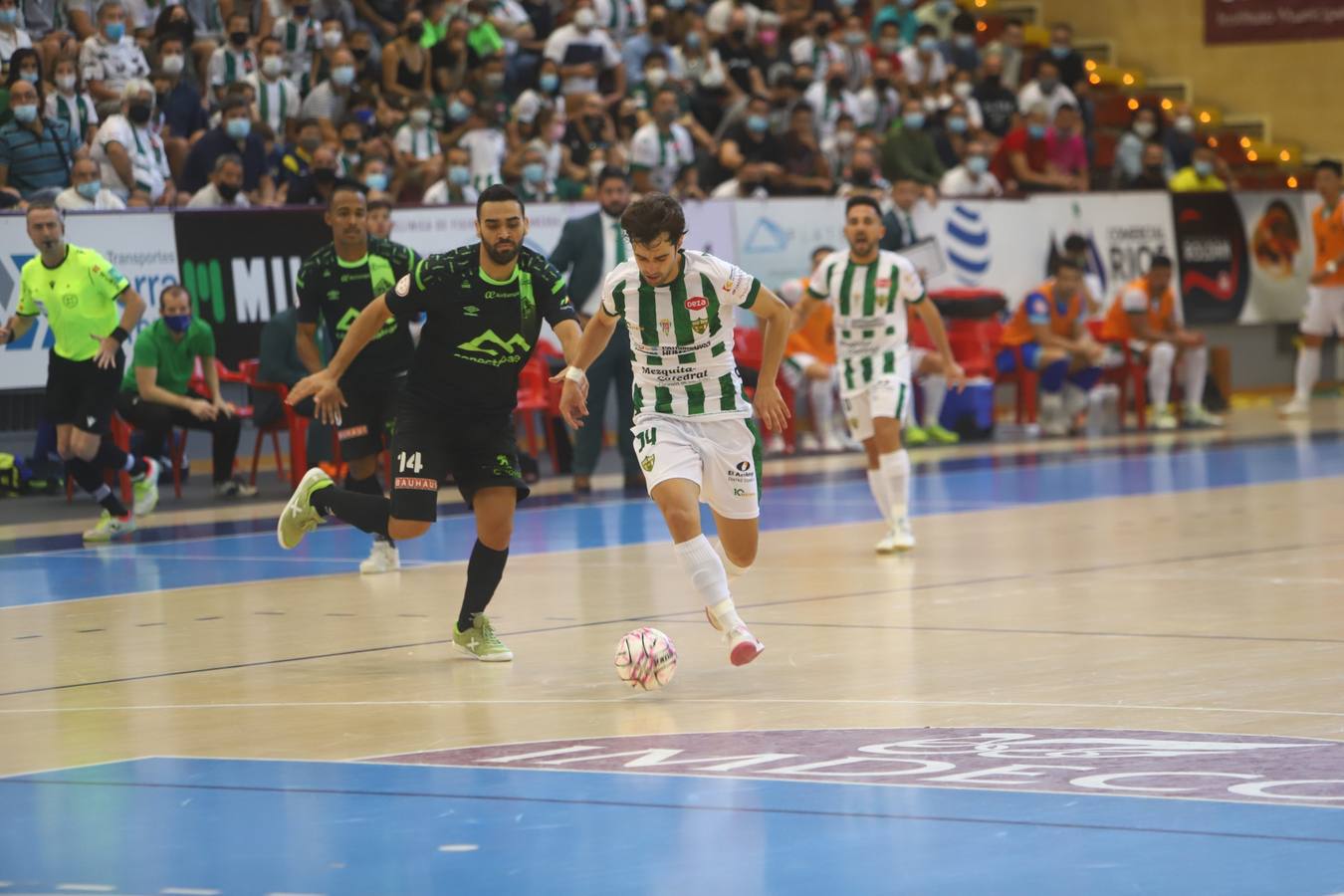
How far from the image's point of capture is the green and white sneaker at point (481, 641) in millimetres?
9797

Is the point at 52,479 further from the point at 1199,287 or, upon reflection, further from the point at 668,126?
the point at 1199,287

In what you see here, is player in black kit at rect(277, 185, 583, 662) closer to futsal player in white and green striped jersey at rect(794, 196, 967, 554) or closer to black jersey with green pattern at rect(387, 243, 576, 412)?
black jersey with green pattern at rect(387, 243, 576, 412)

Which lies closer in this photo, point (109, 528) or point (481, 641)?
point (481, 641)

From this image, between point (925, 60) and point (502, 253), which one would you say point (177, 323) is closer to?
point (502, 253)

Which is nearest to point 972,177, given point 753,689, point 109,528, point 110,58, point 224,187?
point 224,187

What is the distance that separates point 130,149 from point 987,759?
48.5 feet

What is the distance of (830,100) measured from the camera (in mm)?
26906

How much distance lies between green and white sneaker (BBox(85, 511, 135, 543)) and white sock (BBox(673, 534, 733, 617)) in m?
7.51

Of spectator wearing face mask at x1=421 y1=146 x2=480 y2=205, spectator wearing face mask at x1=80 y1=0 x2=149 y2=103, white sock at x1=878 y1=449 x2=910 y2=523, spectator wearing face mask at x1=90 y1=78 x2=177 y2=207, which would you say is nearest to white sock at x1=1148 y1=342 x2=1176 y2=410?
spectator wearing face mask at x1=421 y1=146 x2=480 y2=205

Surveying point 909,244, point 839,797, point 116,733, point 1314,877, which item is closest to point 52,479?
point 909,244

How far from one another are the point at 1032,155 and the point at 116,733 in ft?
70.6

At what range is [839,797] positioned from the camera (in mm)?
6633

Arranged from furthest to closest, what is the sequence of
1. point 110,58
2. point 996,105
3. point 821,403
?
point 996,105 → point 821,403 → point 110,58

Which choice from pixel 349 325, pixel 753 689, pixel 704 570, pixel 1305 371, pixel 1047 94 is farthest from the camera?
pixel 1047 94
